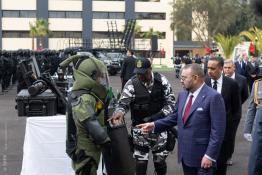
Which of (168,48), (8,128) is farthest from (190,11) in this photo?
(8,128)

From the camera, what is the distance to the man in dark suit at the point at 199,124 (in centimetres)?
488

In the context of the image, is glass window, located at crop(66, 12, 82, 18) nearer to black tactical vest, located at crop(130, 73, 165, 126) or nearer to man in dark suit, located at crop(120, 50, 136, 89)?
man in dark suit, located at crop(120, 50, 136, 89)

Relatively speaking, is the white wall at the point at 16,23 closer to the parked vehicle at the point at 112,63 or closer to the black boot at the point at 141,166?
the parked vehicle at the point at 112,63

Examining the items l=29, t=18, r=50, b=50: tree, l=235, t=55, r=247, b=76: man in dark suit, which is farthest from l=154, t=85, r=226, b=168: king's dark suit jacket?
l=29, t=18, r=50, b=50: tree

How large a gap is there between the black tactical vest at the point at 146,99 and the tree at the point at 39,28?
221 feet

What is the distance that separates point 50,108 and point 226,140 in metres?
3.05

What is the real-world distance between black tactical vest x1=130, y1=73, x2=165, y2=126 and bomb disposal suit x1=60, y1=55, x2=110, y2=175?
1.54 m

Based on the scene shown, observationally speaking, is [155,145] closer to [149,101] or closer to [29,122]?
[149,101]

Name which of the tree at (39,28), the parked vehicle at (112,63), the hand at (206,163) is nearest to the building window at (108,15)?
the tree at (39,28)

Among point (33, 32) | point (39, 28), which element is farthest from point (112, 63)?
point (33, 32)

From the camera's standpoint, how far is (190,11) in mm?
80125

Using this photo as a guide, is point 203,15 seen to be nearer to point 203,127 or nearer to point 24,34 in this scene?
point 24,34

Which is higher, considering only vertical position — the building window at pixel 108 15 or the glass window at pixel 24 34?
Result: the building window at pixel 108 15

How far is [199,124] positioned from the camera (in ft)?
16.1
